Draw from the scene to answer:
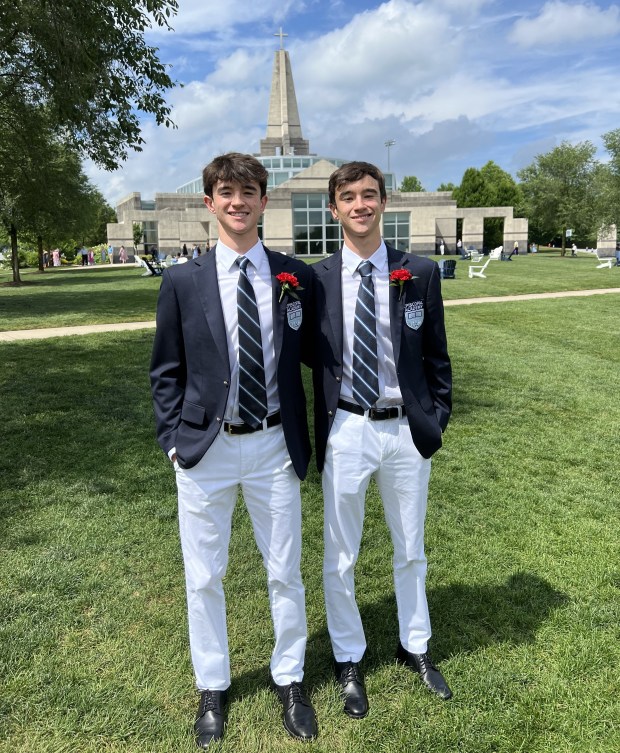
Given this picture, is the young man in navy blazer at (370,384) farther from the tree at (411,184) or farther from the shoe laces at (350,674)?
the tree at (411,184)

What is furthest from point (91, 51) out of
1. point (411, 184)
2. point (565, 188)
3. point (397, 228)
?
point (411, 184)

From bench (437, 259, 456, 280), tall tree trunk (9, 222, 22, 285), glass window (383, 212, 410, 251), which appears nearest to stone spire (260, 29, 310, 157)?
glass window (383, 212, 410, 251)

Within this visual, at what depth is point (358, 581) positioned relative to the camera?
3.86m

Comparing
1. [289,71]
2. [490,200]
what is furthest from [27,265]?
[490,200]

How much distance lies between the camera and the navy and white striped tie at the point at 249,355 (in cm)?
248

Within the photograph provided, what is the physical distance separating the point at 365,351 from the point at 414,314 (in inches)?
11.5

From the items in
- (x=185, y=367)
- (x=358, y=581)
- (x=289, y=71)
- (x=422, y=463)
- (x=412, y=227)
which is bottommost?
(x=358, y=581)

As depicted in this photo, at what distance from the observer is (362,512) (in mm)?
2803

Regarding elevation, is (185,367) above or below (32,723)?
above

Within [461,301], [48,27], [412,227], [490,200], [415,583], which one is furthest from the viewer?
[490,200]

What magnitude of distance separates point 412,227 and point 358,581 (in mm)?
46722

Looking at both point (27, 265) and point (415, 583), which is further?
point (27, 265)

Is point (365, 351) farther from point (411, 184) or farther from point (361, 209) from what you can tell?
point (411, 184)

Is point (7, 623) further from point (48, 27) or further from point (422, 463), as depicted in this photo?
point (48, 27)
